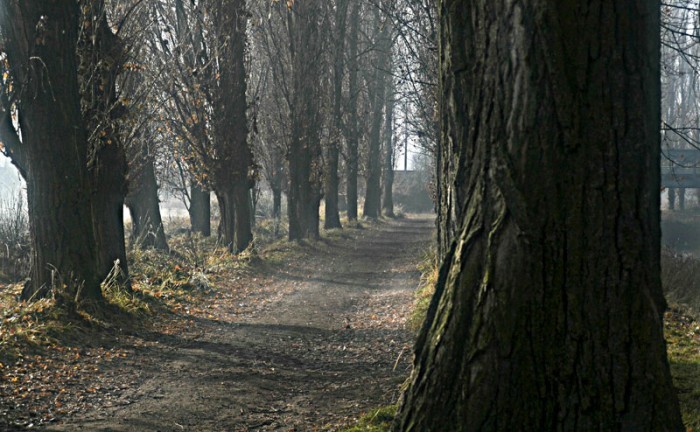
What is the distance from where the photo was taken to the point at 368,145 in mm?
37688

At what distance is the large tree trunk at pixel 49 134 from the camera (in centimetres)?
852

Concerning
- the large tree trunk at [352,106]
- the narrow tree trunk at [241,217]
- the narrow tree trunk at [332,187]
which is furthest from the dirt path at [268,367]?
the large tree trunk at [352,106]

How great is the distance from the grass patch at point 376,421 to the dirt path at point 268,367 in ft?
0.96

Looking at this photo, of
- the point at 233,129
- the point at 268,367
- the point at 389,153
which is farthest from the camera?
the point at 389,153

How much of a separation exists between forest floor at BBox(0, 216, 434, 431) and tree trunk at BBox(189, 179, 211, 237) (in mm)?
12851

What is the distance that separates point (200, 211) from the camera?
83.9ft

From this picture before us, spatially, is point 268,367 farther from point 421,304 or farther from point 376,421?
point 421,304

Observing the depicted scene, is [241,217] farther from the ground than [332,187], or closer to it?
closer to it

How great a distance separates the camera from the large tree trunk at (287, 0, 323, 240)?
69.4ft

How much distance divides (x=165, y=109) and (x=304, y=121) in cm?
517

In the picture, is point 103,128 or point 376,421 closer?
point 376,421

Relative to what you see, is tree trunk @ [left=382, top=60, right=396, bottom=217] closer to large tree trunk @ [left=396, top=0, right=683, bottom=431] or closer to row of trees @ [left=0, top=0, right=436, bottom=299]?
row of trees @ [left=0, top=0, right=436, bottom=299]

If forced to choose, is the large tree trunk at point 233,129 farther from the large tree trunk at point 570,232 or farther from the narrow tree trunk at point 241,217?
the large tree trunk at point 570,232

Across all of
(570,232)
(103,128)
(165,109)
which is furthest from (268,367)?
(165,109)
